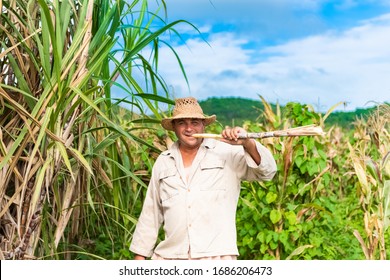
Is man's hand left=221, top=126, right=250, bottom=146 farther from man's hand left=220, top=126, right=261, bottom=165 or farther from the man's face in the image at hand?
the man's face

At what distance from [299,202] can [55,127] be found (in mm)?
1814

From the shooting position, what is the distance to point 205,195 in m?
2.93

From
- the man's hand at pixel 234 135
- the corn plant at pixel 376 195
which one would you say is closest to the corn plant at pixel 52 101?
the man's hand at pixel 234 135

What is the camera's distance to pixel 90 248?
13.9 ft

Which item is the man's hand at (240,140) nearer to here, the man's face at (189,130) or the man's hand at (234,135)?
the man's hand at (234,135)

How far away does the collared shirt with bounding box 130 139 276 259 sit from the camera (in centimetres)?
291

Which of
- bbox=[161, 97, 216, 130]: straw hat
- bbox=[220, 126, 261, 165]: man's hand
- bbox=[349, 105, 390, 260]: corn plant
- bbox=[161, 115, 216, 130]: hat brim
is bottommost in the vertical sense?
bbox=[349, 105, 390, 260]: corn plant

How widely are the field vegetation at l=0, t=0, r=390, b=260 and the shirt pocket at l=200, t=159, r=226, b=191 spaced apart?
1.41 feet

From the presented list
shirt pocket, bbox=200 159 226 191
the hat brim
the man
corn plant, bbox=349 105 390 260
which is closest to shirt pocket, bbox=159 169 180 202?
the man

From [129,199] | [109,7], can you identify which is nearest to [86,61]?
[109,7]

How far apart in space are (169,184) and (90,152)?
53cm

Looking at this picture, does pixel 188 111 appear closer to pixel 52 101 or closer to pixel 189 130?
pixel 189 130

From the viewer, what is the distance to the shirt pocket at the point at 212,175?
294 centimetres

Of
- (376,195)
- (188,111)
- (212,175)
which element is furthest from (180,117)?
(376,195)
